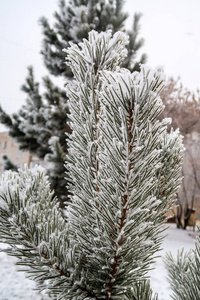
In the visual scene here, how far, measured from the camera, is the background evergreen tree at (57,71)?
5582 mm

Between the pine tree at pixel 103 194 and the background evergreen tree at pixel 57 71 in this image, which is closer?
the pine tree at pixel 103 194

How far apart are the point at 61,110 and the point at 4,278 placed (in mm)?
3583

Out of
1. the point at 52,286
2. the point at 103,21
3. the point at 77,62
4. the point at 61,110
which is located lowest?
the point at 52,286

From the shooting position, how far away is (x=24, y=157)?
23.2 meters

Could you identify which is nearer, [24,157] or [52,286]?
[52,286]

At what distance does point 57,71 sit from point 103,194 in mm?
6709

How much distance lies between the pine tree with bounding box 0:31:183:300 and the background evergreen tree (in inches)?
190

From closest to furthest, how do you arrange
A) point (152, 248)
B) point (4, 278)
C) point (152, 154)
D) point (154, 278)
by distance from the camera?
point (152, 154) < point (152, 248) < point (4, 278) < point (154, 278)

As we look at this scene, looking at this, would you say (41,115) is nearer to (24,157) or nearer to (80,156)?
(80,156)

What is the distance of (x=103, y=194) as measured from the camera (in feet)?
1.52

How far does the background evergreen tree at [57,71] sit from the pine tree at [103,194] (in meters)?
4.84

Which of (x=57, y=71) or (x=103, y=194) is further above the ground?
(x=57, y=71)

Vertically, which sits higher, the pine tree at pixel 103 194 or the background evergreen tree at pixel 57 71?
the background evergreen tree at pixel 57 71

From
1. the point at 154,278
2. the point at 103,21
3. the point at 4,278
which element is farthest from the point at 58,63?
the point at 154,278
